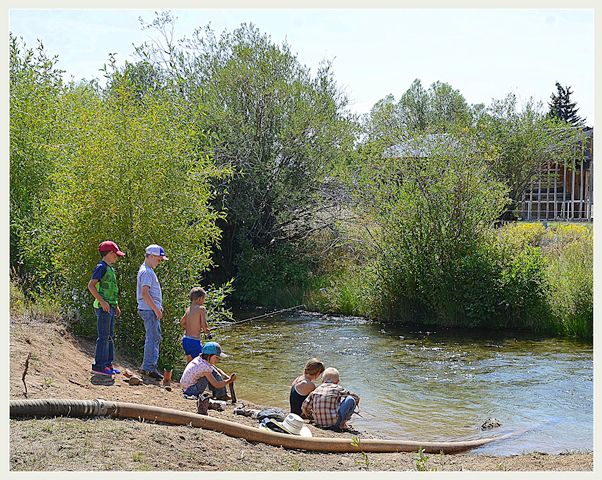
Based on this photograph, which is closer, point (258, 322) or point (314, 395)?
point (314, 395)

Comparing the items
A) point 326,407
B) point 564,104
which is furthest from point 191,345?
point 564,104

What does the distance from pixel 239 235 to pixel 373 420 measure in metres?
15.9

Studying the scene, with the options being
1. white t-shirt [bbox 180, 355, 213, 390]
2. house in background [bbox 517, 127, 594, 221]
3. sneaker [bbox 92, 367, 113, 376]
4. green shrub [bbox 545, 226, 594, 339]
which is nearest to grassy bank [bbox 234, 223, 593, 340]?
green shrub [bbox 545, 226, 594, 339]

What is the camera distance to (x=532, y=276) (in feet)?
62.5

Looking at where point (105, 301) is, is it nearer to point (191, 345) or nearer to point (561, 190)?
point (191, 345)

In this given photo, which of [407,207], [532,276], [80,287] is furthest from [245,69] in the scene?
[80,287]

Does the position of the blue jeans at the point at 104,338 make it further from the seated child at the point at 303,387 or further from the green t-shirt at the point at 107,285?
the seated child at the point at 303,387

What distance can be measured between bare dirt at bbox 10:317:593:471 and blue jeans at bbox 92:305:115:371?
9.0 inches

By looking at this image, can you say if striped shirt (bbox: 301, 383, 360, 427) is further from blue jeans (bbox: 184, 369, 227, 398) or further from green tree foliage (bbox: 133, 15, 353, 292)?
green tree foliage (bbox: 133, 15, 353, 292)

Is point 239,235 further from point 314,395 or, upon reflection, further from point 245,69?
point 314,395

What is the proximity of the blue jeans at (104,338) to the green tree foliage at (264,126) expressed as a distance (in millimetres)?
15287

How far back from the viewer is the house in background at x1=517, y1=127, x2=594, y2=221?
39562 millimetres

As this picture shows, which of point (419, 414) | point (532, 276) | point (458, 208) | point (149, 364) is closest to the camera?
point (149, 364)

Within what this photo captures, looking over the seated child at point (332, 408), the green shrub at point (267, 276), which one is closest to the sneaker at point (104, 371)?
the seated child at point (332, 408)
